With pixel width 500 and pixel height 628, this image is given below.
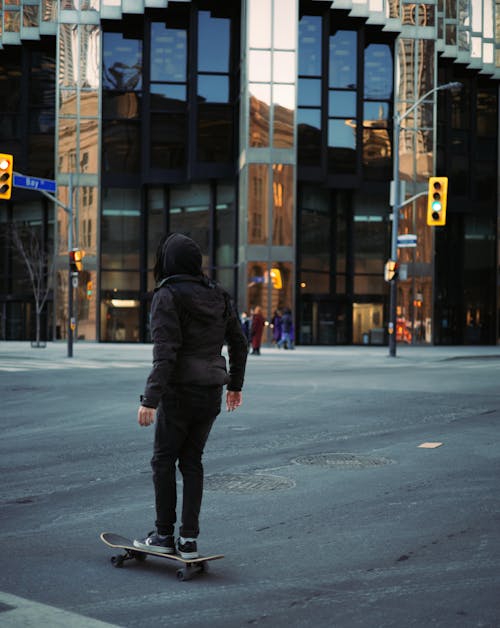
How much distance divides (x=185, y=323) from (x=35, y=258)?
44.5 meters

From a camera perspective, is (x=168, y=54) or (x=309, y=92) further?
(x=168, y=54)

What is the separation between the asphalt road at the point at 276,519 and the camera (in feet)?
15.0

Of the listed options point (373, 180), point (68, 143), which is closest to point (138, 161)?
point (68, 143)

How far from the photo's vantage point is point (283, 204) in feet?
142

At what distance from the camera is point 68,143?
47156 millimetres

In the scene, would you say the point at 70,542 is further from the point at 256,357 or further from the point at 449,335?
the point at 449,335

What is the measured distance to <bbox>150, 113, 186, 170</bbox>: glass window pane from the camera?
154 ft

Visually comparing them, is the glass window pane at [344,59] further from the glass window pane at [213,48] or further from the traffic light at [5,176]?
the traffic light at [5,176]

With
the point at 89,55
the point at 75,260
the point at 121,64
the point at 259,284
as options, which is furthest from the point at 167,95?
the point at 75,260

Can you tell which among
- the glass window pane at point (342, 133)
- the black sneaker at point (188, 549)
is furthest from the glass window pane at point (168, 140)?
the black sneaker at point (188, 549)

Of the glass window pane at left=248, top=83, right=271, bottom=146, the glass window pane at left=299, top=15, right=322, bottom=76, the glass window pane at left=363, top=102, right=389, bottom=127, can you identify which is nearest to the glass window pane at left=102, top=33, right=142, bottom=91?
the glass window pane at left=248, top=83, right=271, bottom=146

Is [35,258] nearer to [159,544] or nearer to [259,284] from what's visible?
[259,284]

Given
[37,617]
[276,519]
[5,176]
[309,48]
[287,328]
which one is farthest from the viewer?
[309,48]

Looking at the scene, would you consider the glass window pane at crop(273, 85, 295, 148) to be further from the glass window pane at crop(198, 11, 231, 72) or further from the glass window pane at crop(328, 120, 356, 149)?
the glass window pane at crop(198, 11, 231, 72)
